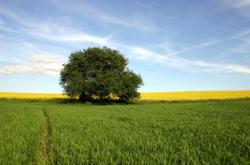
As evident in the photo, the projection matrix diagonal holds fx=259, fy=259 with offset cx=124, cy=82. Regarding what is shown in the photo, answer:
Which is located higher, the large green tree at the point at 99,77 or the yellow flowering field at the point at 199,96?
the large green tree at the point at 99,77

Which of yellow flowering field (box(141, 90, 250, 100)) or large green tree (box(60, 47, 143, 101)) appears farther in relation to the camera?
yellow flowering field (box(141, 90, 250, 100))

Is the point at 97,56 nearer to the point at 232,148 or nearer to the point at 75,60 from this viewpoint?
the point at 75,60

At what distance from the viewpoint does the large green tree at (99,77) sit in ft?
168

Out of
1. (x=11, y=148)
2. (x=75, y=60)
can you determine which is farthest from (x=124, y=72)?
(x=11, y=148)

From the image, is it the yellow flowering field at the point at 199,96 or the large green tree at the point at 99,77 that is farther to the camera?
the yellow flowering field at the point at 199,96

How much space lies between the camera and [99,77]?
5106 cm

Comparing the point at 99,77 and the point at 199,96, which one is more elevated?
Answer: the point at 99,77

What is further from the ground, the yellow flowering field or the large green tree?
the large green tree

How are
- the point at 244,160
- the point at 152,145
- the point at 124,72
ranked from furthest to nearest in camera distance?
the point at 124,72 < the point at 152,145 < the point at 244,160

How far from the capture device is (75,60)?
54.6 meters

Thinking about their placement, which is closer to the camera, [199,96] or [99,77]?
[99,77]

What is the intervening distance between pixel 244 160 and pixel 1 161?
22.5 feet

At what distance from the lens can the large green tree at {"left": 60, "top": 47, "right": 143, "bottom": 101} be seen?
51.2m

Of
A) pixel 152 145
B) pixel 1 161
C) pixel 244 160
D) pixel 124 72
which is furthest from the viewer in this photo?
pixel 124 72
